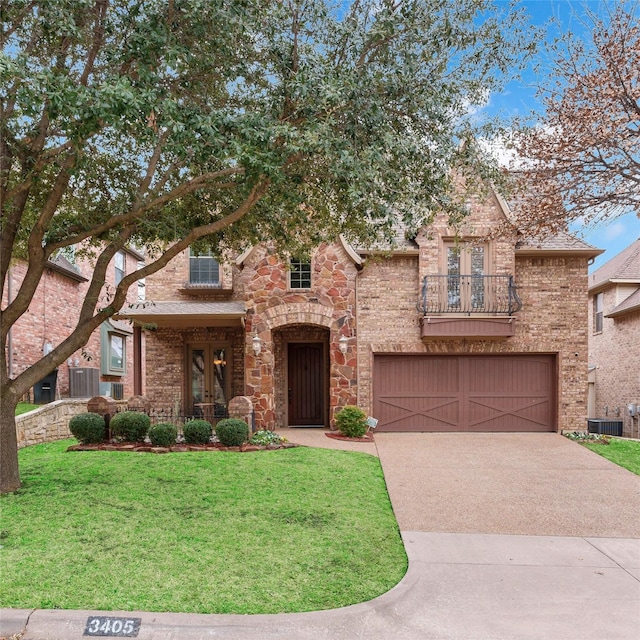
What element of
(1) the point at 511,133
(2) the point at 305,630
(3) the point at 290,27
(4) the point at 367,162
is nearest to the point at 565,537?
(2) the point at 305,630

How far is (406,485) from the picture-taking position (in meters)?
8.68

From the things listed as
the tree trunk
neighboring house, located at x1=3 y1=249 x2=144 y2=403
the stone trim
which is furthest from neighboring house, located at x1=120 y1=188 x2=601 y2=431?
the tree trunk

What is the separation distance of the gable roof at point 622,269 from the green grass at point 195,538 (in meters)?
15.0

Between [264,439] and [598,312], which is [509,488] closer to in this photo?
[264,439]

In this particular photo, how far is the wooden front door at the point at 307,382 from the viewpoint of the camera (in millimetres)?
15742

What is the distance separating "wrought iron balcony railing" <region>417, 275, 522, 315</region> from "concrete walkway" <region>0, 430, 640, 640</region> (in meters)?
5.13

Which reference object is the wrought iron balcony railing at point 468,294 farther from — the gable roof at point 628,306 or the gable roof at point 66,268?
the gable roof at point 66,268

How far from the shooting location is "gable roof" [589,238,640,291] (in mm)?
19422

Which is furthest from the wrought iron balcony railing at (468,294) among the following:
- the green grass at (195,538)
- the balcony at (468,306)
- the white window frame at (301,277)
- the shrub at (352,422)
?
the green grass at (195,538)

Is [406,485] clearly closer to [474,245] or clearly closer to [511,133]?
[511,133]

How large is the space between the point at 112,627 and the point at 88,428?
24.5 feet

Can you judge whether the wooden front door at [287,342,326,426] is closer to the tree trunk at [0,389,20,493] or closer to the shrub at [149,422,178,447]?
the shrub at [149,422,178,447]

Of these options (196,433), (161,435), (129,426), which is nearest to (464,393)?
(196,433)

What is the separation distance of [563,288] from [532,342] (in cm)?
169
